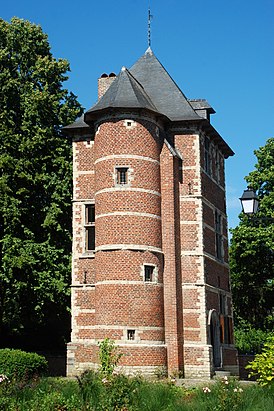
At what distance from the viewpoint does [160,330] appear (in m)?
22.5

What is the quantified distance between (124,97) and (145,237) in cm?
517

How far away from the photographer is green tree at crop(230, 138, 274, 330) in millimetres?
32062

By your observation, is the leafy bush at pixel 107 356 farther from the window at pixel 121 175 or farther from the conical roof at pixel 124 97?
the conical roof at pixel 124 97

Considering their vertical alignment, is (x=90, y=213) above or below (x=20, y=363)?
above

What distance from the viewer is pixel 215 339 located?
25.7 metres

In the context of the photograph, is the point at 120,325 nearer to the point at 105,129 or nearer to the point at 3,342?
the point at 105,129

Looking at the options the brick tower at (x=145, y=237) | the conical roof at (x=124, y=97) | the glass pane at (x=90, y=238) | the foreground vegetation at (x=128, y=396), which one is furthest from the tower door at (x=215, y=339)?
the foreground vegetation at (x=128, y=396)

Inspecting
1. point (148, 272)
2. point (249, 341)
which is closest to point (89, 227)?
point (148, 272)

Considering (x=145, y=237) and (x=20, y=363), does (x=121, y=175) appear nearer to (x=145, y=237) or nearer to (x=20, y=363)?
(x=145, y=237)

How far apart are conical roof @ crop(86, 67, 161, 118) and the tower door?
8271 millimetres

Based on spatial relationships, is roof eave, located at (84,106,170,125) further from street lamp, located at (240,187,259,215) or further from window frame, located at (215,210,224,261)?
street lamp, located at (240,187,259,215)

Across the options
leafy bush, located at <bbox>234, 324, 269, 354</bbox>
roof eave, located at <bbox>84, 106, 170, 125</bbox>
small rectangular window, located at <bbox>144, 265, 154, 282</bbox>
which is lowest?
leafy bush, located at <bbox>234, 324, 269, 354</bbox>

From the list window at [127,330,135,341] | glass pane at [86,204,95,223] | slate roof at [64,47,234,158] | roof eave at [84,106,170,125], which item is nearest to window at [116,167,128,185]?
roof eave at [84,106,170,125]

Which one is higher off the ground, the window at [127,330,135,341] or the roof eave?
the roof eave
